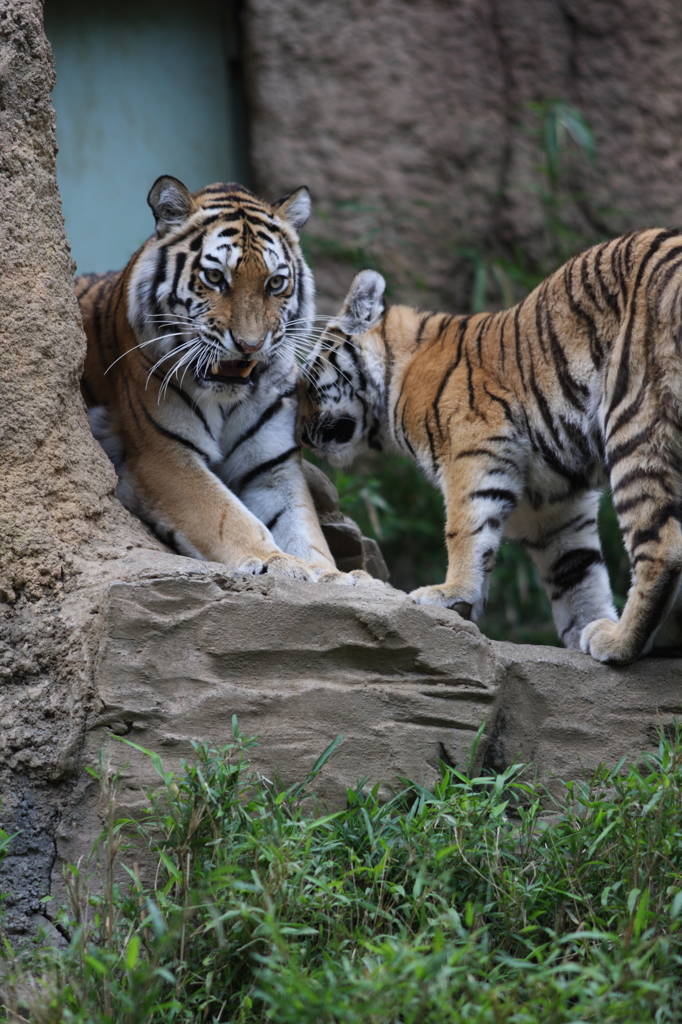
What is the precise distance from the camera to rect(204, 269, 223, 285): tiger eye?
339cm

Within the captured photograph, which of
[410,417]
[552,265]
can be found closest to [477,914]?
[410,417]

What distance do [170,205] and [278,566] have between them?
128cm

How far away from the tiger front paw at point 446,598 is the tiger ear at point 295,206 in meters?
1.39

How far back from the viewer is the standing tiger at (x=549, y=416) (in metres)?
3.06

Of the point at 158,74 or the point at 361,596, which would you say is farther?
the point at 158,74

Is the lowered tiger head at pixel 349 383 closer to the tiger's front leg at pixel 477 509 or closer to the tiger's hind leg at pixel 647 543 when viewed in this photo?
the tiger's front leg at pixel 477 509

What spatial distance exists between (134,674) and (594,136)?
561 centimetres

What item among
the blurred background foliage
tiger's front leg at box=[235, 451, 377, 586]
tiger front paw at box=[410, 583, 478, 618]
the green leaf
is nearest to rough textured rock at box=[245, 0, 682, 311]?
the blurred background foliage

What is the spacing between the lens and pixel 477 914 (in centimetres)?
217

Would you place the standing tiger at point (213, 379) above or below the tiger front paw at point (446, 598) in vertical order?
above

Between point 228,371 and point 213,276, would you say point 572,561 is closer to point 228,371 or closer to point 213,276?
point 228,371

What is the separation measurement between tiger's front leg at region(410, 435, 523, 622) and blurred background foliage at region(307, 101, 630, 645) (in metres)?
2.38

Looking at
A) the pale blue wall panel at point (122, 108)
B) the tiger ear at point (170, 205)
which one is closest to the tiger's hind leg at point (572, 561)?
the tiger ear at point (170, 205)

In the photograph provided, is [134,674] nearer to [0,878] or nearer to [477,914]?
[0,878]
